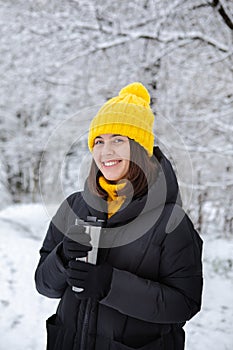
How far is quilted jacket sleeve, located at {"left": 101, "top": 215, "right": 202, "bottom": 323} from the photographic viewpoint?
148 centimetres

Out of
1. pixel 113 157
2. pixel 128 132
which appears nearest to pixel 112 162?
pixel 113 157

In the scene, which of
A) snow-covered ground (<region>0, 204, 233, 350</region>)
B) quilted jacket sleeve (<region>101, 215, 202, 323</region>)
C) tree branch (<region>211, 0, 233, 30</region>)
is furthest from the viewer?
tree branch (<region>211, 0, 233, 30</region>)

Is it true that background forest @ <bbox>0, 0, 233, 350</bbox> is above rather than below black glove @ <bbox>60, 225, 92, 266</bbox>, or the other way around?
above

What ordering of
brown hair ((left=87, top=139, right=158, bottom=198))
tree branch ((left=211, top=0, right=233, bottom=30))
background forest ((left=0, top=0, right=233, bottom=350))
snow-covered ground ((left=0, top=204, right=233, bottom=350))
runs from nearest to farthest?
brown hair ((left=87, top=139, right=158, bottom=198)) → snow-covered ground ((left=0, top=204, right=233, bottom=350)) → tree branch ((left=211, top=0, right=233, bottom=30)) → background forest ((left=0, top=0, right=233, bottom=350))

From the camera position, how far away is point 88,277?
1.39 m

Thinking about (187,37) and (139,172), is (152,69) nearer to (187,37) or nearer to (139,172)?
(187,37)

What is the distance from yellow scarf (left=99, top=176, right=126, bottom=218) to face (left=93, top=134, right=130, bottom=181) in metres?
0.04

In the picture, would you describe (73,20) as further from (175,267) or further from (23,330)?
(175,267)

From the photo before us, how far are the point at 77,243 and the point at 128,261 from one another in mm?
310

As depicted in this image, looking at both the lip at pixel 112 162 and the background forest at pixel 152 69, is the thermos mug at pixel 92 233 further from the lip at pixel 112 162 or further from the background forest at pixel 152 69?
the background forest at pixel 152 69

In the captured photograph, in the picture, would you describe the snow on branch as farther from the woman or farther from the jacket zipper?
the jacket zipper

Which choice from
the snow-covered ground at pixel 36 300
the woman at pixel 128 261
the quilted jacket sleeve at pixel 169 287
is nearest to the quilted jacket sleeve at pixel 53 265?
the woman at pixel 128 261

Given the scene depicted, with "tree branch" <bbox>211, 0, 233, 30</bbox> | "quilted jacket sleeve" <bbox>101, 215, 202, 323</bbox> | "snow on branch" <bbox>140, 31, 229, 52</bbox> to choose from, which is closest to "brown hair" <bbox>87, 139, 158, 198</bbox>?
"quilted jacket sleeve" <bbox>101, 215, 202, 323</bbox>

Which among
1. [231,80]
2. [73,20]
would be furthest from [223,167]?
[73,20]
